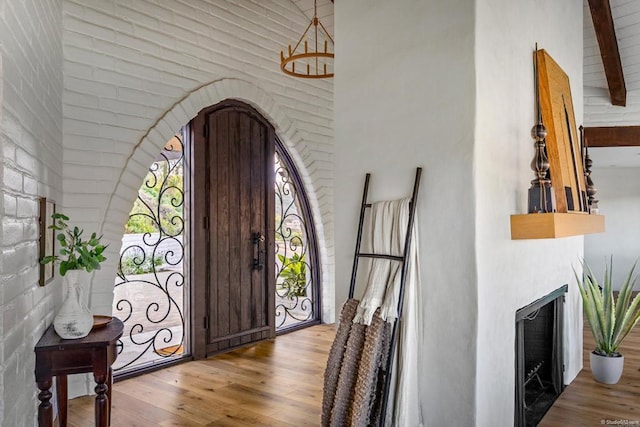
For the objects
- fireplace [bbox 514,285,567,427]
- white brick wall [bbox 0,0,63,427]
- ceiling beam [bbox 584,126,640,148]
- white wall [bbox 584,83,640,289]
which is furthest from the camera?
white wall [bbox 584,83,640,289]

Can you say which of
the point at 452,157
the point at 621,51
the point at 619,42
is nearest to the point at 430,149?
the point at 452,157

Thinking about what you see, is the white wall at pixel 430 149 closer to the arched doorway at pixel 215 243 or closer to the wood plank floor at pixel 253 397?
the wood plank floor at pixel 253 397

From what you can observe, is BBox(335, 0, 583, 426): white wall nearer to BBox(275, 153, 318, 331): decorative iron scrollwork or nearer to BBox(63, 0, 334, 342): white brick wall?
BBox(63, 0, 334, 342): white brick wall

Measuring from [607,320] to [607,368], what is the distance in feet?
1.22

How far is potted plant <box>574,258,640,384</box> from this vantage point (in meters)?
3.48

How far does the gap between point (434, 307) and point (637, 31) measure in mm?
4732

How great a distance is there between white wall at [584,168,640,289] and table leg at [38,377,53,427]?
9.07m

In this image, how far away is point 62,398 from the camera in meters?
2.72

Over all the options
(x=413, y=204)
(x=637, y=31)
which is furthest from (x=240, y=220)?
(x=637, y=31)

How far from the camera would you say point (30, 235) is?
2.13 metres

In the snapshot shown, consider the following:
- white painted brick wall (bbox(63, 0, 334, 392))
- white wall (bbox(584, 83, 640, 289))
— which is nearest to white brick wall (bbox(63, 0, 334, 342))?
white painted brick wall (bbox(63, 0, 334, 392))

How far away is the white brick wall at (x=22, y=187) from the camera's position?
169 centimetres

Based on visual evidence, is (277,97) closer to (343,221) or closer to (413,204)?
(343,221)

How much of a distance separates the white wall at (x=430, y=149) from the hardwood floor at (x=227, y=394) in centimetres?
96
